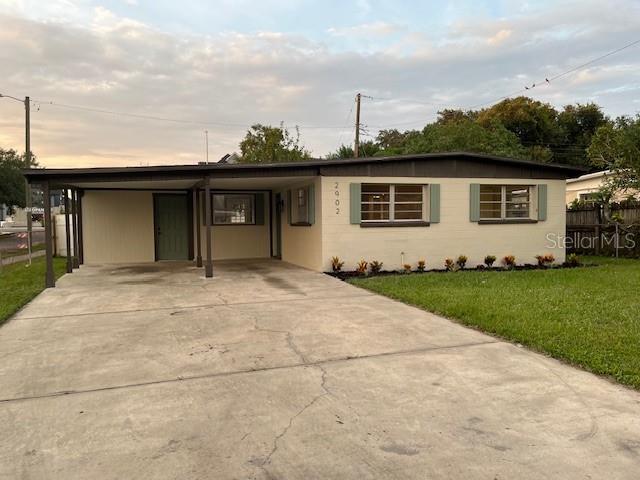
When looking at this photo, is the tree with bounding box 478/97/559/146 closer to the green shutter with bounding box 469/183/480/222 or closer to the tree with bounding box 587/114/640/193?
the tree with bounding box 587/114/640/193

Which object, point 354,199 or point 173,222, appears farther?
point 173,222

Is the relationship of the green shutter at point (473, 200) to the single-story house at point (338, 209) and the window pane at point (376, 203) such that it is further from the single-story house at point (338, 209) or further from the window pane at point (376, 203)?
the window pane at point (376, 203)

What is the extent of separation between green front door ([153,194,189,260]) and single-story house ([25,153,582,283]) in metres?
0.03

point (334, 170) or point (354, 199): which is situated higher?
point (334, 170)

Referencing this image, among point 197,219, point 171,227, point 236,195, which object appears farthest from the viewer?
point 236,195

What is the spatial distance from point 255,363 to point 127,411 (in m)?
1.30

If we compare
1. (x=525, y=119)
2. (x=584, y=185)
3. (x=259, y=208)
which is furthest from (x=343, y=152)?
(x=259, y=208)

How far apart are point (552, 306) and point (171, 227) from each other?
35.9ft

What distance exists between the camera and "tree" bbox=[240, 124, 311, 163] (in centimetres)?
2697

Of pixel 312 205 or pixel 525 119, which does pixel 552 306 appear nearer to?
pixel 312 205

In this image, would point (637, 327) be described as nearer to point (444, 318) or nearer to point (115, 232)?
point (444, 318)

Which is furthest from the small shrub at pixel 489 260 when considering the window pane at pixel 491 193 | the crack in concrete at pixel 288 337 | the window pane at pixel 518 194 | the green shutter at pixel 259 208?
the crack in concrete at pixel 288 337

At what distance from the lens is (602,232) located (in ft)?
47.6

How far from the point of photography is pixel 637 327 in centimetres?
529
